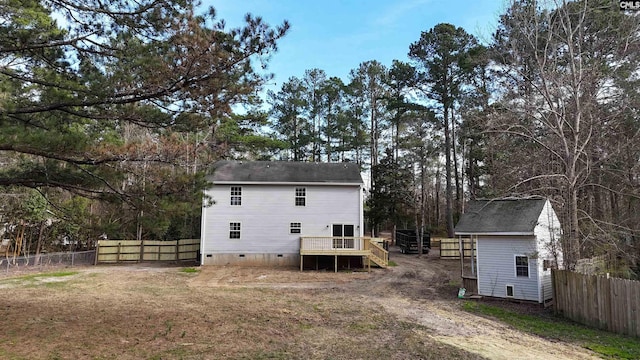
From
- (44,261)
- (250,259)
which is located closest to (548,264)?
(250,259)

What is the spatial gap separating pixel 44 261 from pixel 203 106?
56.9ft

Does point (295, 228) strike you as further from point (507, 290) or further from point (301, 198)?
point (507, 290)

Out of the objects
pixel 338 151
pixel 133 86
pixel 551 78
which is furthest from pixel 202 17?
pixel 338 151

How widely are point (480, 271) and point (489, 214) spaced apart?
2238mm

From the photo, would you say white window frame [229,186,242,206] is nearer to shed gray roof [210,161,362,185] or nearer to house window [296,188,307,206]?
shed gray roof [210,161,362,185]

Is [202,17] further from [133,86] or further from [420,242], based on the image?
[420,242]

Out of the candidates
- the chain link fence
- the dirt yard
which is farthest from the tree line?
the dirt yard

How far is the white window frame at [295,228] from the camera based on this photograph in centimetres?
2012

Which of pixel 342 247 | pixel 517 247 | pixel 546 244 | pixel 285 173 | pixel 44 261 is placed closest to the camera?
pixel 546 244

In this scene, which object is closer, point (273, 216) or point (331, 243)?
point (331, 243)

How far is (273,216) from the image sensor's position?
20141 millimetres

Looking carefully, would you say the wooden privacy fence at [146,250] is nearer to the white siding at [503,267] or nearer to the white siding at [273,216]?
the white siding at [273,216]

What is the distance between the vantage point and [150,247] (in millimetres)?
21125

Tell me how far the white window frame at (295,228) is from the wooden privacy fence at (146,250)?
6449mm
